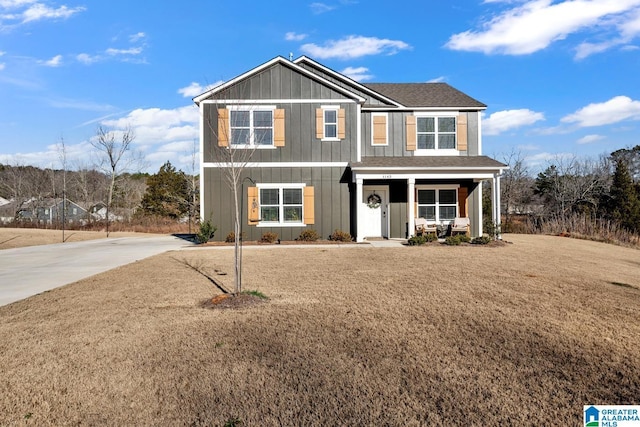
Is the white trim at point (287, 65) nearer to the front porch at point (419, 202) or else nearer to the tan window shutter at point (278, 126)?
the tan window shutter at point (278, 126)

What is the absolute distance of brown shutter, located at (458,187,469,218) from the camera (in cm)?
1773

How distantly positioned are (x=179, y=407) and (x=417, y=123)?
54.2 ft

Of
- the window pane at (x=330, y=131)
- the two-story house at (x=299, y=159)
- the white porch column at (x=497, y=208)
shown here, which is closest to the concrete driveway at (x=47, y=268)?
the two-story house at (x=299, y=159)

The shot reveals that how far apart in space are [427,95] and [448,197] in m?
5.01

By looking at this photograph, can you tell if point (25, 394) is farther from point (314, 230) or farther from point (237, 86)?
point (237, 86)

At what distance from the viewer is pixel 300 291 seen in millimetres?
7258

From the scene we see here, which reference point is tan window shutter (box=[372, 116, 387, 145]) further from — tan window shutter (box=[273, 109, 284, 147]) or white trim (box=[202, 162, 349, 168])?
tan window shutter (box=[273, 109, 284, 147])

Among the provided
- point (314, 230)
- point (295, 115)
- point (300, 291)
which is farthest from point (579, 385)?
point (295, 115)

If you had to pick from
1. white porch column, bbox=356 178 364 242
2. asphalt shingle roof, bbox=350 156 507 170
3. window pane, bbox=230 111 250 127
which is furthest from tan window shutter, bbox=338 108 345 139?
window pane, bbox=230 111 250 127

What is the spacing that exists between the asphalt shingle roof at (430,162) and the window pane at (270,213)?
12.4 ft

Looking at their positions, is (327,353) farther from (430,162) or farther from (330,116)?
(330,116)

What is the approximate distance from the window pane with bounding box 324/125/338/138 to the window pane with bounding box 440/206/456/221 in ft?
19.3

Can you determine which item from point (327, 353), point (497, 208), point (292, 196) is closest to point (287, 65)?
point (292, 196)

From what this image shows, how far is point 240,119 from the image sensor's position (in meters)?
16.6
